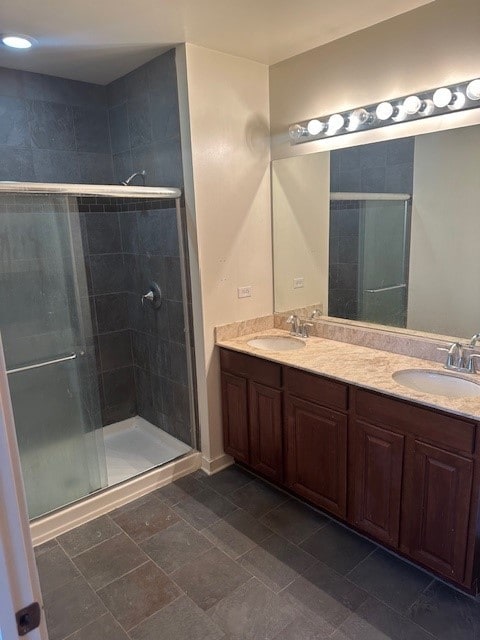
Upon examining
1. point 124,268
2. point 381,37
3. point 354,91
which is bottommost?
point 124,268

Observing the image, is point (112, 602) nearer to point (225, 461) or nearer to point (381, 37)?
point (225, 461)

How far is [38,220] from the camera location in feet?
8.09

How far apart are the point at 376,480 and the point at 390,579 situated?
0.43 meters

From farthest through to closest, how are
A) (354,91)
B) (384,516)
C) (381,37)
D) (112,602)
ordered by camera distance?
(354,91) < (381,37) < (384,516) < (112,602)

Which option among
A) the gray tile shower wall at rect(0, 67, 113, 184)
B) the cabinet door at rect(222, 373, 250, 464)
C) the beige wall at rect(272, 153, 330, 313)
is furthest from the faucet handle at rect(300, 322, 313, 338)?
the gray tile shower wall at rect(0, 67, 113, 184)

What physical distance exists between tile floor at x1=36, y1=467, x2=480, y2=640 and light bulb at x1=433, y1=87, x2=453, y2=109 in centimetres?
212

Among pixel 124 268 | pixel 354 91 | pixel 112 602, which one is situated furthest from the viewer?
pixel 124 268

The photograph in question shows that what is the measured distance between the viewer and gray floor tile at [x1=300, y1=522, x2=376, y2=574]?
2156 mm

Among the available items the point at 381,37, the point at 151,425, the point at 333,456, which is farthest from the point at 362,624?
the point at 381,37

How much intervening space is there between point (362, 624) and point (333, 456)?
0.71 meters

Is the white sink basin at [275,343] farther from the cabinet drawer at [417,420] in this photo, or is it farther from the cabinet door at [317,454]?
the cabinet drawer at [417,420]

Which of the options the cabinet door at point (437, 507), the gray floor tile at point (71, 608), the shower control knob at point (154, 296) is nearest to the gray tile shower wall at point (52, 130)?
the shower control knob at point (154, 296)

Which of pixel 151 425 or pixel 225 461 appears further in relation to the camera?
pixel 151 425

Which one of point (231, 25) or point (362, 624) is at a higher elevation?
point (231, 25)
